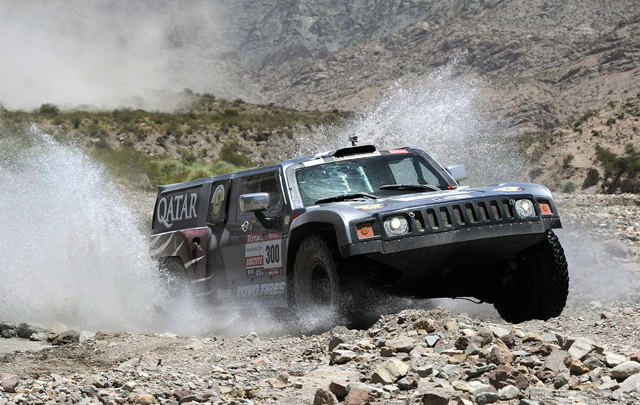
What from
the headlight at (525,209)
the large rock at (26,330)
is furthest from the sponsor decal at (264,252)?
the large rock at (26,330)

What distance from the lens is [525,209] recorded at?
7.43m

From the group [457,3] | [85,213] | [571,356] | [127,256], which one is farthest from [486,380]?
[457,3]

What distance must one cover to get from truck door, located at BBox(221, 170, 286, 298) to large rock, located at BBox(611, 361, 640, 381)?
12.8 ft

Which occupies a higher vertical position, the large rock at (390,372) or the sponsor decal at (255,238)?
the sponsor decal at (255,238)

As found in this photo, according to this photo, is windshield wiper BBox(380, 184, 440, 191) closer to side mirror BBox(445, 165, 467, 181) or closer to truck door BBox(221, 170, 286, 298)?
side mirror BBox(445, 165, 467, 181)

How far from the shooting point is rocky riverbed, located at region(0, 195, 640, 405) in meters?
4.87

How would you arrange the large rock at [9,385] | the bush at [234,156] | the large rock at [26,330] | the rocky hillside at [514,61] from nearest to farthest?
the large rock at [9,385]
the large rock at [26,330]
the bush at [234,156]
the rocky hillside at [514,61]

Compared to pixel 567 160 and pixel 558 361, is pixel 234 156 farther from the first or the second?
pixel 558 361

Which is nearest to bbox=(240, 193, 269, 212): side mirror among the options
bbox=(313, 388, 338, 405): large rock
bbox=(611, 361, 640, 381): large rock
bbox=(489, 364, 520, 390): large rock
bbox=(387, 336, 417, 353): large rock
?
bbox=(387, 336, 417, 353): large rock

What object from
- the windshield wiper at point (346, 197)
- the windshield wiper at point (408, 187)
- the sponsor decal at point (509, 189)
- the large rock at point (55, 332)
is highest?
the windshield wiper at point (408, 187)

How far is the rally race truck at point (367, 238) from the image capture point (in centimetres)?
712

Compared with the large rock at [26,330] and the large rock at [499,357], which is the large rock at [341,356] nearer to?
the large rock at [499,357]

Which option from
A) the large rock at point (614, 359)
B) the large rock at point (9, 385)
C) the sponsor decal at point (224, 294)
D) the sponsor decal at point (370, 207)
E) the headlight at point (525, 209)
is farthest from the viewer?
the sponsor decal at point (224, 294)

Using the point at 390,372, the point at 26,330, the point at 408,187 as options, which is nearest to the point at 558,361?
the point at 390,372
